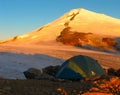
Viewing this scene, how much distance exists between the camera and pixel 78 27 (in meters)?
70.4

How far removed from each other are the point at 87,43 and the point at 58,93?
48.0 m

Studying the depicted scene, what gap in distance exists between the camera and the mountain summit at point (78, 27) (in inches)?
2621

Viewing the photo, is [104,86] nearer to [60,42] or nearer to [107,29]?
[60,42]

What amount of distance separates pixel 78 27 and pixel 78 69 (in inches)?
2051

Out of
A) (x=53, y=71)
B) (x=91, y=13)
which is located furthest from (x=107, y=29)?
(x=53, y=71)

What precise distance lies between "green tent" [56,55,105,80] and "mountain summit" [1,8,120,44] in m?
43.9

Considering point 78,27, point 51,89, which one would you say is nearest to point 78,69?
point 51,89

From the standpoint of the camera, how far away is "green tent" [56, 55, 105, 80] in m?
18.4

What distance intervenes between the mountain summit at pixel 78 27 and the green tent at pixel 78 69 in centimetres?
4391

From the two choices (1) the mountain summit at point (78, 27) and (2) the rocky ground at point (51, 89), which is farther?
(1) the mountain summit at point (78, 27)

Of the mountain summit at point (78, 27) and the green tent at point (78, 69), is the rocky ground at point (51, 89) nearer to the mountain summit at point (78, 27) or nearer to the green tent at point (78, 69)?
the green tent at point (78, 69)

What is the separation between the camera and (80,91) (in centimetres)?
1240

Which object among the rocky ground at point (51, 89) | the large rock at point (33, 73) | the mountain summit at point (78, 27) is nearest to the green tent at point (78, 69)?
the large rock at point (33, 73)

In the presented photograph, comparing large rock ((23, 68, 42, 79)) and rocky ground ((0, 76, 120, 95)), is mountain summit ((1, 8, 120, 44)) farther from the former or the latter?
rocky ground ((0, 76, 120, 95))
